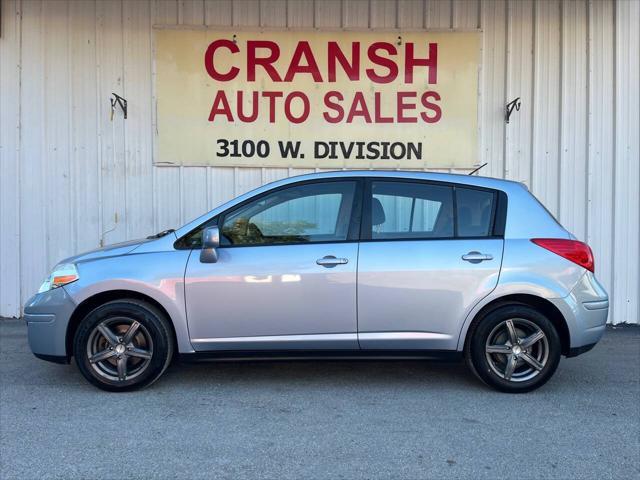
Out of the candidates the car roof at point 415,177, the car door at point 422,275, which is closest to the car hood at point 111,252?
the car roof at point 415,177

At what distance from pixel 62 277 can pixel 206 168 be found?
126 inches

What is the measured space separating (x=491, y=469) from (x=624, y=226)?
5.25 metres

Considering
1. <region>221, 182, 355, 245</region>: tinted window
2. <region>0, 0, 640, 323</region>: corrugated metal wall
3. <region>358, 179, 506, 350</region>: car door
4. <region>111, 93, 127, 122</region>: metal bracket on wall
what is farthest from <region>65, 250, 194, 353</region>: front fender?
<region>111, 93, 127, 122</region>: metal bracket on wall

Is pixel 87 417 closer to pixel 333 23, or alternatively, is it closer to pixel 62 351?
pixel 62 351

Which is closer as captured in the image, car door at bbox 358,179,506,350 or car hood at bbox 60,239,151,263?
car door at bbox 358,179,506,350

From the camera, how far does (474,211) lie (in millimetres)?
4793

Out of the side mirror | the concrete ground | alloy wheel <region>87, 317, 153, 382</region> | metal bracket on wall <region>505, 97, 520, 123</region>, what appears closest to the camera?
the concrete ground

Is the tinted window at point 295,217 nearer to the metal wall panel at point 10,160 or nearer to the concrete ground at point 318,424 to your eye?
the concrete ground at point 318,424

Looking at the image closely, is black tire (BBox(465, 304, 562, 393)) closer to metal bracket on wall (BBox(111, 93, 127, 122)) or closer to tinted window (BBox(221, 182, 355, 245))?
tinted window (BBox(221, 182, 355, 245))

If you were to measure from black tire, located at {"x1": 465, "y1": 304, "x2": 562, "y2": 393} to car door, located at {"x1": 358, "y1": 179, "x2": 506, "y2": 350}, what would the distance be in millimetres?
191

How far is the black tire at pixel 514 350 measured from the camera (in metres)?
4.64

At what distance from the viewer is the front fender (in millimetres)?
4559

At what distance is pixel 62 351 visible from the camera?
15.1 feet

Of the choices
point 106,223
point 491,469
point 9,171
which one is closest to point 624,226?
point 491,469
